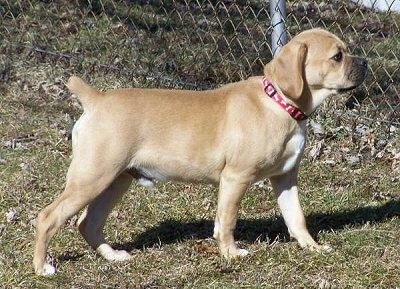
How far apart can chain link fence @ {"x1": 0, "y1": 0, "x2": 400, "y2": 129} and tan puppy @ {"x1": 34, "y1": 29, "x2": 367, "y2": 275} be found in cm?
195

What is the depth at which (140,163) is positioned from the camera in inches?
172

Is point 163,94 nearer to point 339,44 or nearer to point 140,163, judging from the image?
point 140,163

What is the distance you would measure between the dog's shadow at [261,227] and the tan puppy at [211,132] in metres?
0.33

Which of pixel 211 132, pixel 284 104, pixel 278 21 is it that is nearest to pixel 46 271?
pixel 211 132

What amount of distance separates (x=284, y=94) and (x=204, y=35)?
3.79m

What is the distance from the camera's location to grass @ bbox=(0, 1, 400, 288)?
4309mm

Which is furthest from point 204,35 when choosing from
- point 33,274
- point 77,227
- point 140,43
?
point 33,274

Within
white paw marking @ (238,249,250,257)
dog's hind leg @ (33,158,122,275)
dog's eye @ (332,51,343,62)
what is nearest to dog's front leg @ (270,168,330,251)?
white paw marking @ (238,249,250,257)

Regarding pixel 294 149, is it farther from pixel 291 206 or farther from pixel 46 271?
pixel 46 271

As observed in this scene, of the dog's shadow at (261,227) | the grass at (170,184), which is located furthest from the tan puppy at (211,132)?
the dog's shadow at (261,227)

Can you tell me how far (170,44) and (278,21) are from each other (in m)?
1.61

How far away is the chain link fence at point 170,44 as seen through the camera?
7102 millimetres

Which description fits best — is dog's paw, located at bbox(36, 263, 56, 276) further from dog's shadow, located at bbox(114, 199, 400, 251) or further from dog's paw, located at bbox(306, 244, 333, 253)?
dog's paw, located at bbox(306, 244, 333, 253)

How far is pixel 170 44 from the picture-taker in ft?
25.6
